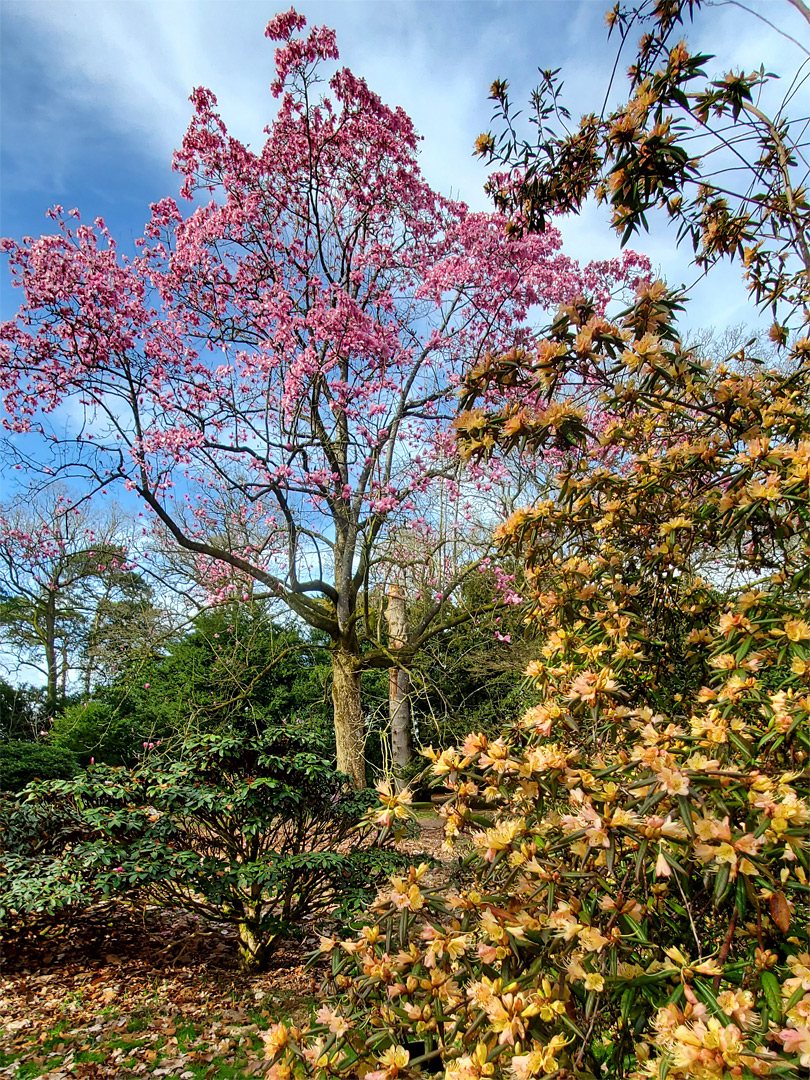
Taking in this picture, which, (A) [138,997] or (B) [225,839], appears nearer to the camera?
(A) [138,997]

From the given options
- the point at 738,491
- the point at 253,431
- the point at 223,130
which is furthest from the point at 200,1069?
the point at 223,130

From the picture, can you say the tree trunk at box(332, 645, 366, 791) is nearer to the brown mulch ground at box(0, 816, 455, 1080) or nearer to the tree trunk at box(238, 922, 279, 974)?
the brown mulch ground at box(0, 816, 455, 1080)

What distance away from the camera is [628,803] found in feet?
3.64

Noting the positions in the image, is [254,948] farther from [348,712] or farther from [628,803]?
[628,803]

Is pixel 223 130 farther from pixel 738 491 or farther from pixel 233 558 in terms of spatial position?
pixel 738 491

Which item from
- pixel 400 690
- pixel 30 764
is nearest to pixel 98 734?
pixel 30 764

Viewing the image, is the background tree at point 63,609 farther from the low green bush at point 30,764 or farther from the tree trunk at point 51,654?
the low green bush at point 30,764

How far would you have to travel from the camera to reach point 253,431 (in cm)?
602

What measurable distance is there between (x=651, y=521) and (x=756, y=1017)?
1455mm

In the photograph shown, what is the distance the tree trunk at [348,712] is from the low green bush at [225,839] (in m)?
2.70

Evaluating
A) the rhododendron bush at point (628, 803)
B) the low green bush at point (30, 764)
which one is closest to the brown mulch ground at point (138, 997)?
the rhododendron bush at point (628, 803)

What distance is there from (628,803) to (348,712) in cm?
637

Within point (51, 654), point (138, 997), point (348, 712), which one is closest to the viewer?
point (138, 997)

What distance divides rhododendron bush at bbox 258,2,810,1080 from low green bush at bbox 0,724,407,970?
7.99 feet
